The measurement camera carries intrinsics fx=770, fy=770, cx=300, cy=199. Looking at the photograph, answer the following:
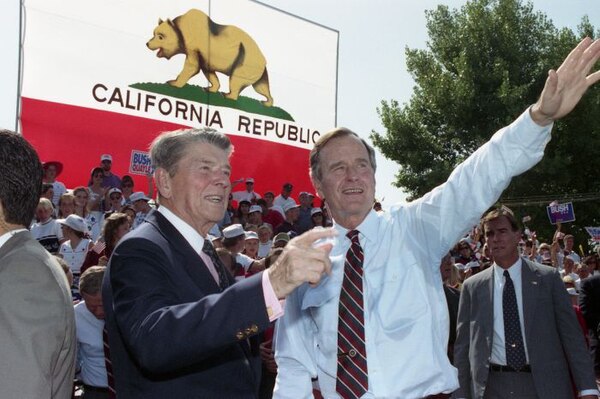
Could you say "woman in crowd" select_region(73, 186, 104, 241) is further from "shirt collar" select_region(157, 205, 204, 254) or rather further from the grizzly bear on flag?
"shirt collar" select_region(157, 205, 204, 254)

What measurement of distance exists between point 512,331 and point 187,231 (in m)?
3.84

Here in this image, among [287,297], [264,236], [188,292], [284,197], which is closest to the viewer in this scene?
[188,292]

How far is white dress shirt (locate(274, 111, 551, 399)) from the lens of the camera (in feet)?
10.5

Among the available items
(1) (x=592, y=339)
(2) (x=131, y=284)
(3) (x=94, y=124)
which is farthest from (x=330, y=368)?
(3) (x=94, y=124)

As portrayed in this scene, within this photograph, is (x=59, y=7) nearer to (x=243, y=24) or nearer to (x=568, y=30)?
(x=243, y=24)

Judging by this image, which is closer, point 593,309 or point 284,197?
point 593,309

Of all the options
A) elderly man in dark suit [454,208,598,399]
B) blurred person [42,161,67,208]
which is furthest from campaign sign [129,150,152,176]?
elderly man in dark suit [454,208,598,399]

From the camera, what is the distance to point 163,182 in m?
2.97

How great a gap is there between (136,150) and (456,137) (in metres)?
21.4

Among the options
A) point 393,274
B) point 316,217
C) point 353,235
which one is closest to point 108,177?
point 316,217

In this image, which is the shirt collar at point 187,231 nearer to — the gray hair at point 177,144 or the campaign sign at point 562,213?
the gray hair at point 177,144

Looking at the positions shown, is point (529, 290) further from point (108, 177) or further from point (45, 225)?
point (108, 177)

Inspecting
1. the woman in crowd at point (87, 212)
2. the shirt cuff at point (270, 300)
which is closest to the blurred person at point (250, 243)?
the woman in crowd at point (87, 212)

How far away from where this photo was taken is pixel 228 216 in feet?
44.2
